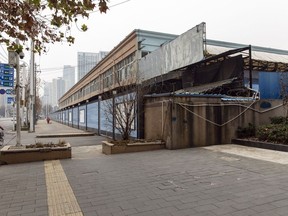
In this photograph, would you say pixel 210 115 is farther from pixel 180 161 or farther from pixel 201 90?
pixel 180 161

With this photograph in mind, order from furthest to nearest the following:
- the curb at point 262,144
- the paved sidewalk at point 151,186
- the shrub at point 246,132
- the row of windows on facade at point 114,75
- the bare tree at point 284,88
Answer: the row of windows on facade at point 114,75 → the bare tree at point 284,88 → the shrub at point 246,132 → the curb at point 262,144 → the paved sidewalk at point 151,186

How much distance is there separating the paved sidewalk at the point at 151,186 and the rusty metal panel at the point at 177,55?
5.71 metres

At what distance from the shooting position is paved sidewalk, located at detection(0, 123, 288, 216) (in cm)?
434

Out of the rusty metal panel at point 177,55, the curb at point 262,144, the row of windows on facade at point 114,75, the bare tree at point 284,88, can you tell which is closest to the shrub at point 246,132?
the curb at point 262,144

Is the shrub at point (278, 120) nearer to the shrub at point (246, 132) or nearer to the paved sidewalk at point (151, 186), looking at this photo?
the shrub at point (246, 132)

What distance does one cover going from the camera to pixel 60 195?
5156mm

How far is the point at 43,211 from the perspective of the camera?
14.3 feet

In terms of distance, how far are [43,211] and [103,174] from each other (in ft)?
8.39

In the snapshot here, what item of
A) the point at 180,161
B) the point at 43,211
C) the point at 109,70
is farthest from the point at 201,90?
the point at 109,70

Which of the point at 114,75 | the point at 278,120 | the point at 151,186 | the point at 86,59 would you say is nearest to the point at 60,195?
the point at 151,186

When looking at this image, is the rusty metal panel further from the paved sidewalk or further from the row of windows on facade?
the paved sidewalk

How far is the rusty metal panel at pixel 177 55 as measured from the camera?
12.5m

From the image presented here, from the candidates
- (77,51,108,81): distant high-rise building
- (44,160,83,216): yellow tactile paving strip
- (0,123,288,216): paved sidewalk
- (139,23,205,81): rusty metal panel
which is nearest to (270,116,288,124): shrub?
(0,123,288,216): paved sidewalk

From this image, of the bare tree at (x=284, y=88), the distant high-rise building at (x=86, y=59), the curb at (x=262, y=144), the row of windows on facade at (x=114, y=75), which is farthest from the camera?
the distant high-rise building at (x=86, y=59)
